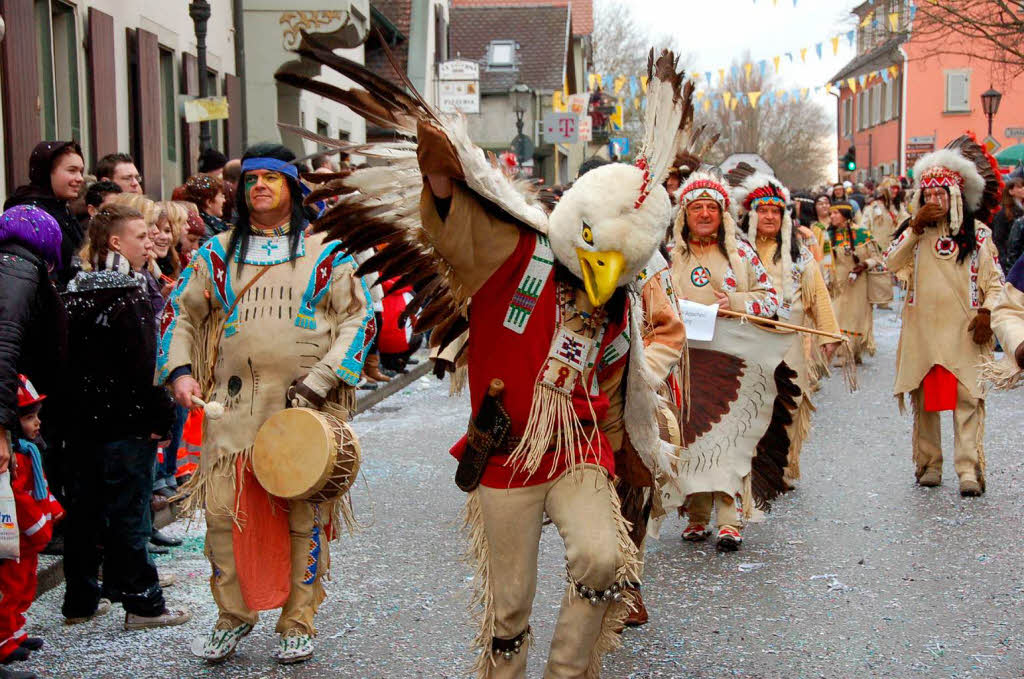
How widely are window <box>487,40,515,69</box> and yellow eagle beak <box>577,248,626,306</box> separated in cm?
4226

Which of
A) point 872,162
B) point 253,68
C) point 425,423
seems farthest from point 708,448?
point 872,162

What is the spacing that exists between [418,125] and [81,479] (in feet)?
9.17

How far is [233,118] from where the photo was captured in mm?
16406

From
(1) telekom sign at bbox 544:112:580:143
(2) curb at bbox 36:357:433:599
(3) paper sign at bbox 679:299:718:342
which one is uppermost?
(1) telekom sign at bbox 544:112:580:143

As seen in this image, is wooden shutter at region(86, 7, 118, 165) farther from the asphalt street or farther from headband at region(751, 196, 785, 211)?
headband at region(751, 196, 785, 211)

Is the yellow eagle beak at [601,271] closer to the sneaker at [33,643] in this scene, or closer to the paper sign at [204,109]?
the sneaker at [33,643]

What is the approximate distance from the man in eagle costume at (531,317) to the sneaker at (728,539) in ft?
9.00

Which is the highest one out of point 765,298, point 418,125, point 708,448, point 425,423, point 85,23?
point 85,23

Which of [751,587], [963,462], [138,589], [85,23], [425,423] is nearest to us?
[138,589]

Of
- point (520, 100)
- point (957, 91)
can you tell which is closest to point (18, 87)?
point (520, 100)

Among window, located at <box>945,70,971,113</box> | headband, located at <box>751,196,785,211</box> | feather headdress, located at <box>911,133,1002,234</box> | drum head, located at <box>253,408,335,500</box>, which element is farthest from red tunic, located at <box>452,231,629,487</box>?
window, located at <box>945,70,971,113</box>

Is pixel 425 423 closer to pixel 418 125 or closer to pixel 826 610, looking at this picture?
pixel 826 610

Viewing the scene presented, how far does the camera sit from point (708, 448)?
21.2 feet

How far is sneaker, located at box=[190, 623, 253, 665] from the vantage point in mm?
4855
